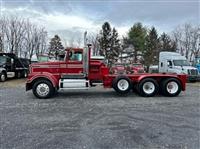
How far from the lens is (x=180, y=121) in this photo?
5984 mm

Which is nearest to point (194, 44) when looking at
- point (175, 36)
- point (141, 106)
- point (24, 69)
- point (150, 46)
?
point (175, 36)

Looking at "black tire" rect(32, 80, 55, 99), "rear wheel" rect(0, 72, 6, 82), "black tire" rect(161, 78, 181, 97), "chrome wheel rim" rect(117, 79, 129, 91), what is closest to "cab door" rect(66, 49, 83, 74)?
"black tire" rect(32, 80, 55, 99)

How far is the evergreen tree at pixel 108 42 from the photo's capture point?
50.2 metres

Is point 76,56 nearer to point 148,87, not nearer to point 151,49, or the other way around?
point 148,87

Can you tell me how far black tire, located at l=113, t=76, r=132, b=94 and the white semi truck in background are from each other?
413 inches

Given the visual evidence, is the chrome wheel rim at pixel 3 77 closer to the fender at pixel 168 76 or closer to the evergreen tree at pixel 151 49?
the fender at pixel 168 76

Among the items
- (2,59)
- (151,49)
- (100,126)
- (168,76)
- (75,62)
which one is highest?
(151,49)

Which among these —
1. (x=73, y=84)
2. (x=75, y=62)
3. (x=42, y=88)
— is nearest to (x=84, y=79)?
(x=73, y=84)

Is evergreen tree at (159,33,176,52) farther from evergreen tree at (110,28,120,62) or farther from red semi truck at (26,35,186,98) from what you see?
red semi truck at (26,35,186,98)

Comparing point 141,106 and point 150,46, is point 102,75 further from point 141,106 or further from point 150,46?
point 150,46

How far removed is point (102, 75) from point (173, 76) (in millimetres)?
3540

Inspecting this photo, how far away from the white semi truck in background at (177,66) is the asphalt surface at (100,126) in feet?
A: 37.7

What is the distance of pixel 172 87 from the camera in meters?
10.5

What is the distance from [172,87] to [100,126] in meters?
6.13
